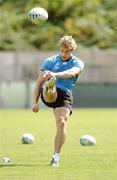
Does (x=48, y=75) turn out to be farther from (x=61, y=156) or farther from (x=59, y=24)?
(x=59, y=24)

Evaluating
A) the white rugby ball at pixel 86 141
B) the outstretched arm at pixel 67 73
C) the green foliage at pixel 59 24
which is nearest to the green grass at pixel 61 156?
the white rugby ball at pixel 86 141

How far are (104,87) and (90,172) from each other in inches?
1122

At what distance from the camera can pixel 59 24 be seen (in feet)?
180

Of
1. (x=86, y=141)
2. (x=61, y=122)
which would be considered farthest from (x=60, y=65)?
(x=86, y=141)

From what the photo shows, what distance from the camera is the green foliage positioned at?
171 feet

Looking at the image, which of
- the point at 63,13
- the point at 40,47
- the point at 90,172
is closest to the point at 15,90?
the point at 40,47

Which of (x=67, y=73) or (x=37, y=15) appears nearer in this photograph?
(x=67, y=73)

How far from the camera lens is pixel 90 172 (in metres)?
11.8

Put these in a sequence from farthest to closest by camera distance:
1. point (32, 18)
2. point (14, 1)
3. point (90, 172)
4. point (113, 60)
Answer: point (14, 1) < point (113, 60) < point (32, 18) < point (90, 172)

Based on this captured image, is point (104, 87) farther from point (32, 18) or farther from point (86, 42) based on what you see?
point (32, 18)

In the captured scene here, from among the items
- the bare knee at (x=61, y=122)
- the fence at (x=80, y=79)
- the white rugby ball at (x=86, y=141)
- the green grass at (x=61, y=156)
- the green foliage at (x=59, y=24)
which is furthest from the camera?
the green foliage at (x=59, y=24)

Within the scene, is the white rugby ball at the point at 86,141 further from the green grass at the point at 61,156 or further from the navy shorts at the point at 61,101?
the navy shorts at the point at 61,101

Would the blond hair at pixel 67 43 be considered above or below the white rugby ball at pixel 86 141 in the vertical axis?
above

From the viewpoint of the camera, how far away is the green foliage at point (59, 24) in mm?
52125
